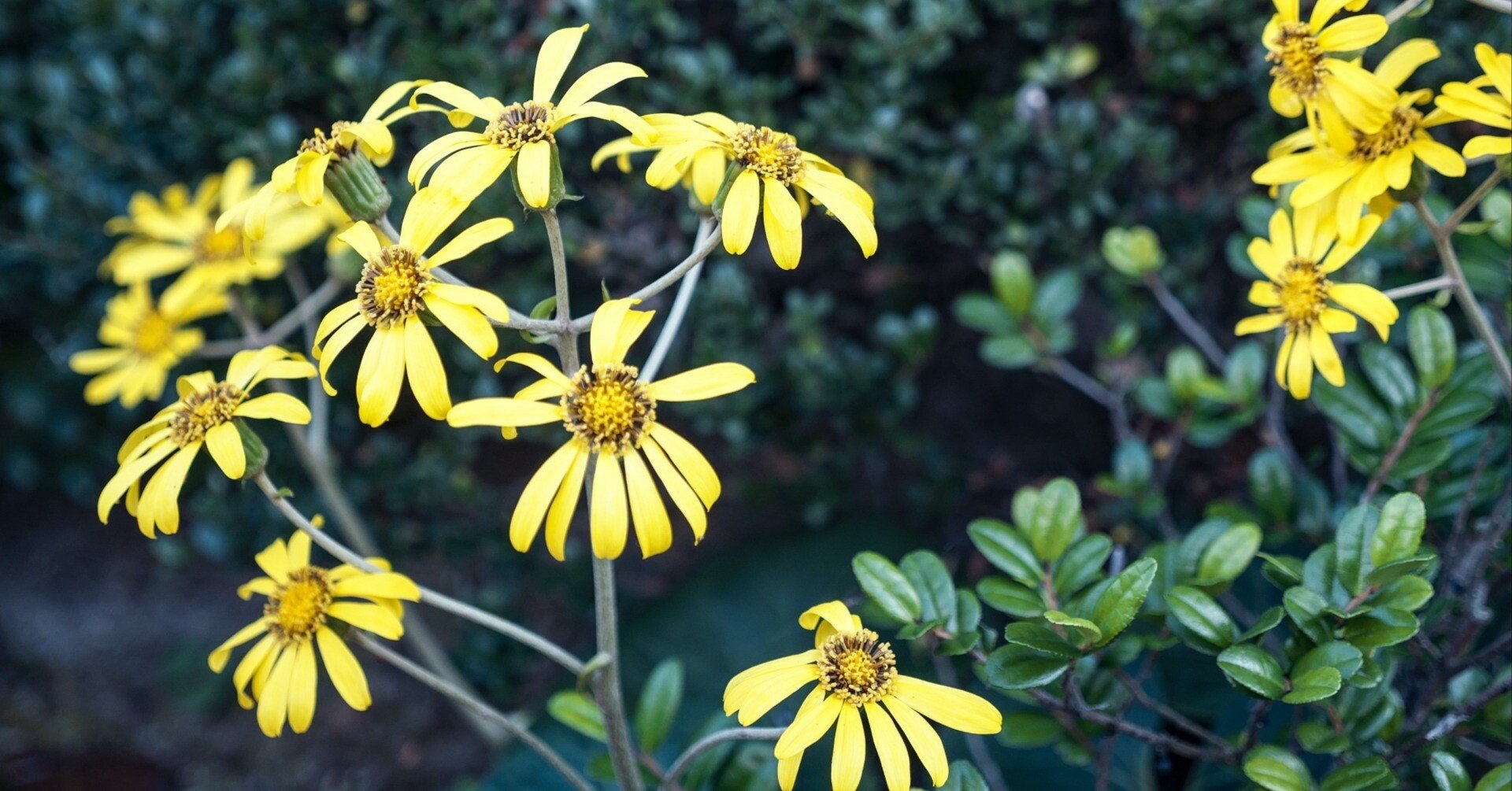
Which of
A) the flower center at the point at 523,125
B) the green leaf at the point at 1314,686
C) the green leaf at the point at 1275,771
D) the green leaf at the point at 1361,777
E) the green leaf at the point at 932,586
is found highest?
the flower center at the point at 523,125

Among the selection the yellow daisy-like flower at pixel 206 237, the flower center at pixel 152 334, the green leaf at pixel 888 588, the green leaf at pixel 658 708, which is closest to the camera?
the green leaf at pixel 888 588

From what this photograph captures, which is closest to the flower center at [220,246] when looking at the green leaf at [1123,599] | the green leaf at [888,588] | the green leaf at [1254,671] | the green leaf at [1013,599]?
the green leaf at [888,588]

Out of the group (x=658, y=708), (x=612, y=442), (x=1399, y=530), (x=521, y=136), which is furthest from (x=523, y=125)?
(x=1399, y=530)

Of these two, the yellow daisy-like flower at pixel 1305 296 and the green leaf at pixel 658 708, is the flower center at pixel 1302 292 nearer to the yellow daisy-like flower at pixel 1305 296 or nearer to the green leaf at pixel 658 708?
the yellow daisy-like flower at pixel 1305 296

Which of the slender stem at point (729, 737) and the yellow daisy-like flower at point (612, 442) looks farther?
the slender stem at point (729, 737)

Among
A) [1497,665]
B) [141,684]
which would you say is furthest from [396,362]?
[141,684]
